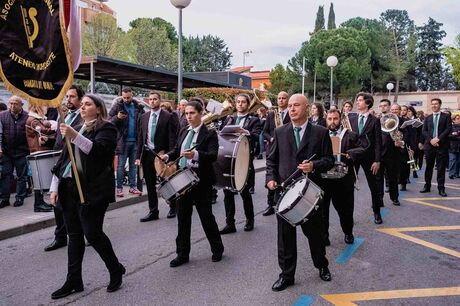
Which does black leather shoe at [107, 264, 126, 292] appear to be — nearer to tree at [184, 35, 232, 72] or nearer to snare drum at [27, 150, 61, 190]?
snare drum at [27, 150, 61, 190]

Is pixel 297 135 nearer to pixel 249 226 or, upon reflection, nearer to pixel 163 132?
pixel 249 226

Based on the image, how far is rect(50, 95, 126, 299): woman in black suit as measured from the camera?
4098 millimetres

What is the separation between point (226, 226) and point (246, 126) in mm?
1647

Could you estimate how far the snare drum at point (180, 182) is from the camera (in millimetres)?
4727

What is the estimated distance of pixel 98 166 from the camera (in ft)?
13.8

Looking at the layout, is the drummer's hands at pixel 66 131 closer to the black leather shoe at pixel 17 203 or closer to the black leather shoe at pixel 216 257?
the black leather shoe at pixel 216 257

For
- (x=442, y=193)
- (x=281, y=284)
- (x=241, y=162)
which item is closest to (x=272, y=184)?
(x=281, y=284)

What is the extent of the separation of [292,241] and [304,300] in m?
0.58

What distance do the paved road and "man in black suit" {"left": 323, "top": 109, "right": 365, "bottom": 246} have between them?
30 cm

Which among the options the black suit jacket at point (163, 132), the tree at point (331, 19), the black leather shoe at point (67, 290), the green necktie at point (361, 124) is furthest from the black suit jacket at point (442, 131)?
the tree at point (331, 19)

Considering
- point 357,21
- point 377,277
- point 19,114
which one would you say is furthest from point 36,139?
point 357,21

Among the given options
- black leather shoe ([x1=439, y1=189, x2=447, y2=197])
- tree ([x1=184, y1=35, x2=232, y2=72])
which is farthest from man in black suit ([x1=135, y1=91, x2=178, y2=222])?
tree ([x1=184, y1=35, x2=232, y2=72])

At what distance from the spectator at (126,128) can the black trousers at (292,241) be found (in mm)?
4876

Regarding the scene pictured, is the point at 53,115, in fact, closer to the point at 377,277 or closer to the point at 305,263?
the point at 305,263
